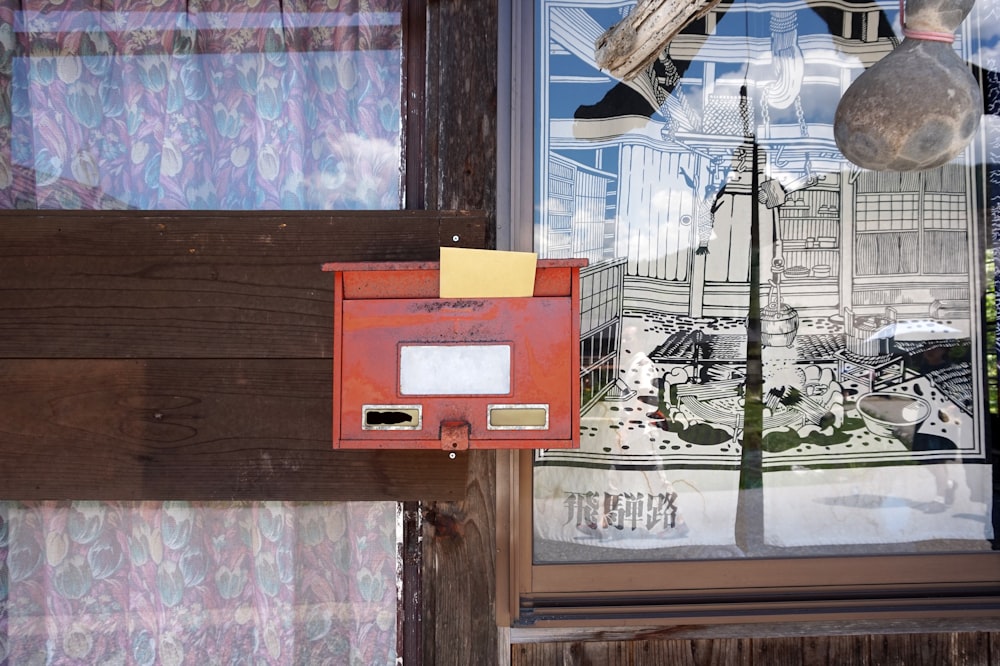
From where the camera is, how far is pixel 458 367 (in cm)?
128

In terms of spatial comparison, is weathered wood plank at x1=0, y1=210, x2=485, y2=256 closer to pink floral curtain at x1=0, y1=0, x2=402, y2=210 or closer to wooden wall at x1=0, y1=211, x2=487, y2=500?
wooden wall at x1=0, y1=211, x2=487, y2=500

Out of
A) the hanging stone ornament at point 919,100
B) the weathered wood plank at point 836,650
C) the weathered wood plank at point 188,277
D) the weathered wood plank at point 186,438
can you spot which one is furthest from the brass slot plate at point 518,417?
the weathered wood plank at point 836,650

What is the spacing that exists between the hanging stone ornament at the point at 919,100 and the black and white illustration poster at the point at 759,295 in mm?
734

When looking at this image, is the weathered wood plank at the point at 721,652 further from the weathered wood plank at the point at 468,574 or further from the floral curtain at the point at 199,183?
the floral curtain at the point at 199,183

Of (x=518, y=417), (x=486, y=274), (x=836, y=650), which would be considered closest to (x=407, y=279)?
(x=486, y=274)

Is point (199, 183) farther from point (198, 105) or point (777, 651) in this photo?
point (777, 651)

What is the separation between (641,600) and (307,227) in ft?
4.59

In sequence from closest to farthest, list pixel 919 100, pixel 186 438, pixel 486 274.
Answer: pixel 919 100 < pixel 486 274 < pixel 186 438

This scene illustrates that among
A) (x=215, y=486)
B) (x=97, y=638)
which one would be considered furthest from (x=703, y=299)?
(x=97, y=638)

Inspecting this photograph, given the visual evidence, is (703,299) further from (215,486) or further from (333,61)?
(215,486)

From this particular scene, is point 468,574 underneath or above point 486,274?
underneath

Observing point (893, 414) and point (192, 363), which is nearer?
point (192, 363)

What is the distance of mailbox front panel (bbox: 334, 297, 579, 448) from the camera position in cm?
128

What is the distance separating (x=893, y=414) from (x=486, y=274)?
1.39 meters
